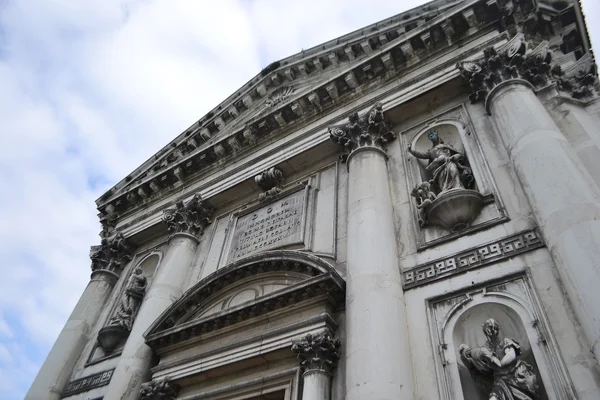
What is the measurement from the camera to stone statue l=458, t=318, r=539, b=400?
5.13 m

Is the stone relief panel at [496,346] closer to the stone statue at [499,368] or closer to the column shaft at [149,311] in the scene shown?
the stone statue at [499,368]

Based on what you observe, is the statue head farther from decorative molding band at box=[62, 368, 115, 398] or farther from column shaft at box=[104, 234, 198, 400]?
decorative molding band at box=[62, 368, 115, 398]

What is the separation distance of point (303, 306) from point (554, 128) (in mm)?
4958

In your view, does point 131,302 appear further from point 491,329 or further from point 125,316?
point 491,329

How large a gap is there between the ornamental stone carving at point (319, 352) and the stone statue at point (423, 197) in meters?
2.57

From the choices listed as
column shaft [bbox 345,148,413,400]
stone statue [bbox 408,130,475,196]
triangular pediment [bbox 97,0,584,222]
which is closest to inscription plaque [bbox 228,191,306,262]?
column shaft [bbox 345,148,413,400]

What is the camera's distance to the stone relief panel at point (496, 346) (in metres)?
5.16

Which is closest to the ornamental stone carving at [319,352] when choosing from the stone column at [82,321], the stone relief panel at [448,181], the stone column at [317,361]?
the stone column at [317,361]

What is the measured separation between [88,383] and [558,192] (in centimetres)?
1051

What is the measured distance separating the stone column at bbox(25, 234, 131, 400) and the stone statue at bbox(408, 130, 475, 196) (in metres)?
9.67

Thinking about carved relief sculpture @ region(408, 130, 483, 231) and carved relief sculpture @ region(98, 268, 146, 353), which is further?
carved relief sculpture @ region(98, 268, 146, 353)

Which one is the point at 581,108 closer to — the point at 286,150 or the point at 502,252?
the point at 502,252

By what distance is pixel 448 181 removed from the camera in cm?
807

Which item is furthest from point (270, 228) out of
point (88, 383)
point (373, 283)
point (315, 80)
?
point (315, 80)
